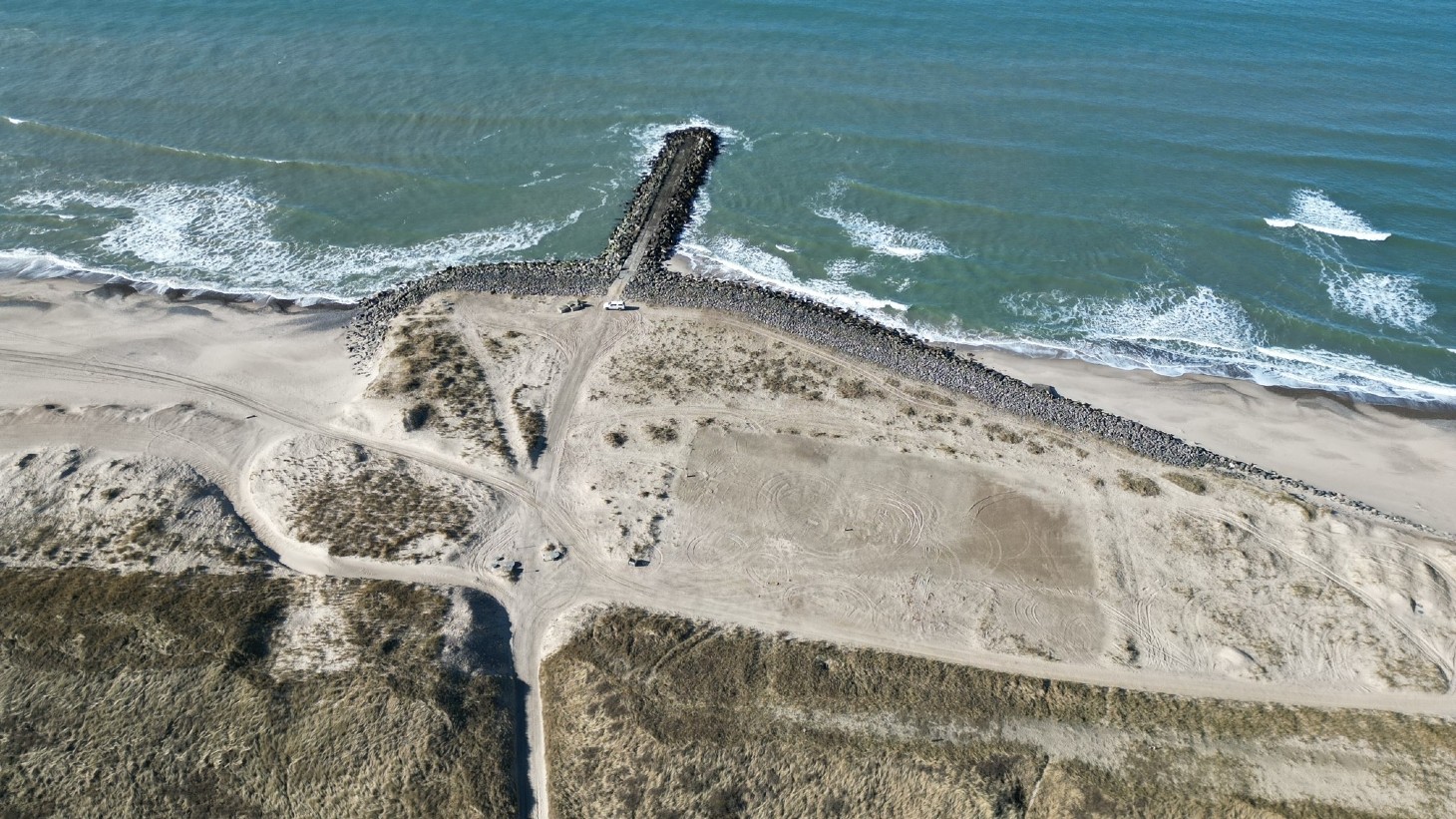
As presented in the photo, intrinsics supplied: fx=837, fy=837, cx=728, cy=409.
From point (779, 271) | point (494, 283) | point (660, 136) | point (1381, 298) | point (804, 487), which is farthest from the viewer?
point (660, 136)

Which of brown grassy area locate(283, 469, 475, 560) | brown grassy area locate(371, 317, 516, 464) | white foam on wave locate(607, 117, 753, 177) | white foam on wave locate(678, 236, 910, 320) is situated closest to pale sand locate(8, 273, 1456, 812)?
brown grassy area locate(371, 317, 516, 464)

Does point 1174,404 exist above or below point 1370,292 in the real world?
below

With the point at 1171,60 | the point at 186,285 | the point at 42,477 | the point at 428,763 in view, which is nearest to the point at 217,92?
the point at 186,285

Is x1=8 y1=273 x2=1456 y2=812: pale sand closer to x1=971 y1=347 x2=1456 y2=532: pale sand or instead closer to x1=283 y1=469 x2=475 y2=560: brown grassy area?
x1=971 y1=347 x2=1456 y2=532: pale sand

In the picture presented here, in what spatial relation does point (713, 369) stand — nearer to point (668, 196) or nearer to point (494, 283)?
point (494, 283)

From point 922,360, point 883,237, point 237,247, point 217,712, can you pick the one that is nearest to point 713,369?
point 922,360

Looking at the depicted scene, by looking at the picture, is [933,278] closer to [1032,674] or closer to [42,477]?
[1032,674]

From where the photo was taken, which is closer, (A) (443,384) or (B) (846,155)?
(A) (443,384)

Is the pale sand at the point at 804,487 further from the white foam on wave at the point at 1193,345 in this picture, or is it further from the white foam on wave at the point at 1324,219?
the white foam on wave at the point at 1324,219
